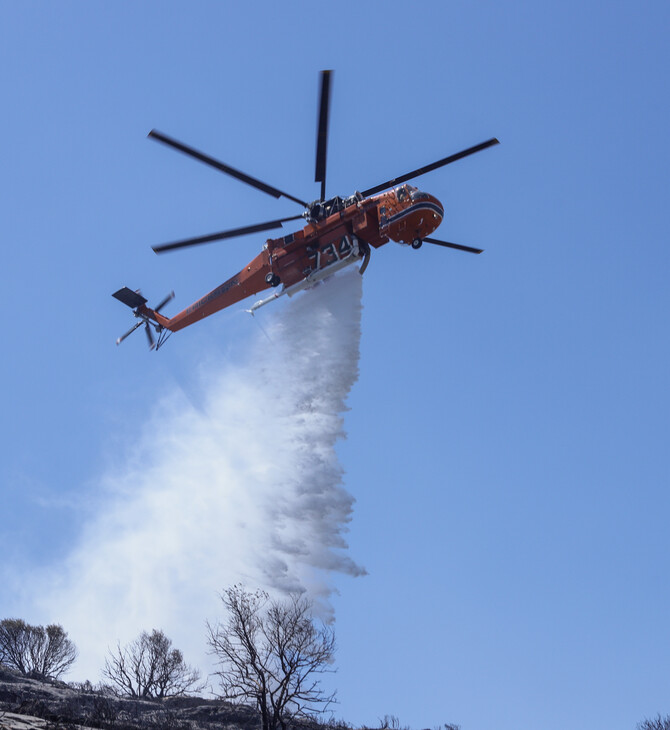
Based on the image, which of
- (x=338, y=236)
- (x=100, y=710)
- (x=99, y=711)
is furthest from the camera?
(x=338, y=236)

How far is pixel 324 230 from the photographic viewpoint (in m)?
35.9

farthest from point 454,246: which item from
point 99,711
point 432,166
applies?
point 99,711

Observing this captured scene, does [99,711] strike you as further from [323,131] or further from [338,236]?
[323,131]

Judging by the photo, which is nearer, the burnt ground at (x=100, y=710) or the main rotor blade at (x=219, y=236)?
the burnt ground at (x=100, y=710)

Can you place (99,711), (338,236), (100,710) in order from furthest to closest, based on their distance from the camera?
(338,236), (100,710), (99,711)

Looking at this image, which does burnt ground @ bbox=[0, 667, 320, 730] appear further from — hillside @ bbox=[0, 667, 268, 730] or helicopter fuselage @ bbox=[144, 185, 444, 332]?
helicopter fuselage @ bbox=[144, 185, 444, 332]

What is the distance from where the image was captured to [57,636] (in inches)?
2400

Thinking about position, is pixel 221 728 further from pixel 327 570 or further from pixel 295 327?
pixel 295 327

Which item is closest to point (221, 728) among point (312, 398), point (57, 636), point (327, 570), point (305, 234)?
point (327, 570)

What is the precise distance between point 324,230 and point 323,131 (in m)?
5.49

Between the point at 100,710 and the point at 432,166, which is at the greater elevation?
the point at 432,166

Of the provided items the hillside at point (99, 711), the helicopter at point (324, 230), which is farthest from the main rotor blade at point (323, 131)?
the hillside at point (99, 711)

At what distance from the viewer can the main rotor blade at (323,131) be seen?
2980 centimetres

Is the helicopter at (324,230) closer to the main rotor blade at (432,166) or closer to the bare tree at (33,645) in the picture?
the main rotor blade at (432,166)
